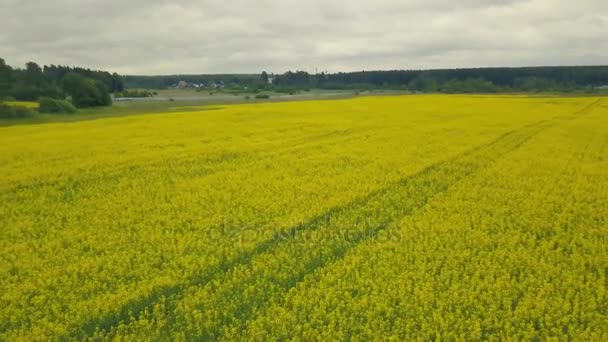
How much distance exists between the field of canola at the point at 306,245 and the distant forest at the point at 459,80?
9364 centimetres

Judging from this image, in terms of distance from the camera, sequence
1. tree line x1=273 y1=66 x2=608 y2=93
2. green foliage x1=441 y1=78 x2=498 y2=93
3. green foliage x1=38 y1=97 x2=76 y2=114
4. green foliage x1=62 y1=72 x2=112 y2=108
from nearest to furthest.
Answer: green foliage x1=38 y1=97 x2=76 y2=114 < green foliage x1=62 y1=72 x2=112 y2=108 < green foliage x1=441 y1=78 x2=498 y2=93 < tree line x1=273 y1=66 x2=608 y2=93

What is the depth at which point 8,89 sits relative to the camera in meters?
68.0

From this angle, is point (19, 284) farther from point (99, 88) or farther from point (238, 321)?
point (99, 88)

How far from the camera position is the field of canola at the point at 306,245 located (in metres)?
5.93

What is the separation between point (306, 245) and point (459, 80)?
12622 cm

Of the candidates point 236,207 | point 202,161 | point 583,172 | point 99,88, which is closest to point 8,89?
point 99,88

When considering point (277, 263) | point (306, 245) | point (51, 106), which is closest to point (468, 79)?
point (51, 106)

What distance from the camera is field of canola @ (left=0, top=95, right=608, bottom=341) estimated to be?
5.93m

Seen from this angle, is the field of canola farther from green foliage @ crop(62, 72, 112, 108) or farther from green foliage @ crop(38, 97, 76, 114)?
green foliage @ crop(62, 72, 112, 108)

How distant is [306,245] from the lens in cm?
849

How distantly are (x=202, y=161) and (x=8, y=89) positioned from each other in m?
66.2

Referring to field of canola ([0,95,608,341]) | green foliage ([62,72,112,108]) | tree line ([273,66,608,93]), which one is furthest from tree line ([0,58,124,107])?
tree line ([273,66,608,93])

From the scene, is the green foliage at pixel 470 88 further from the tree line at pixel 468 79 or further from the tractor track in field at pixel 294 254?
the tractor track in field at pixel 294 254

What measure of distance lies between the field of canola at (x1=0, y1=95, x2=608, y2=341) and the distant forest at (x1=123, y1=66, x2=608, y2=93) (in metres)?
93.6
